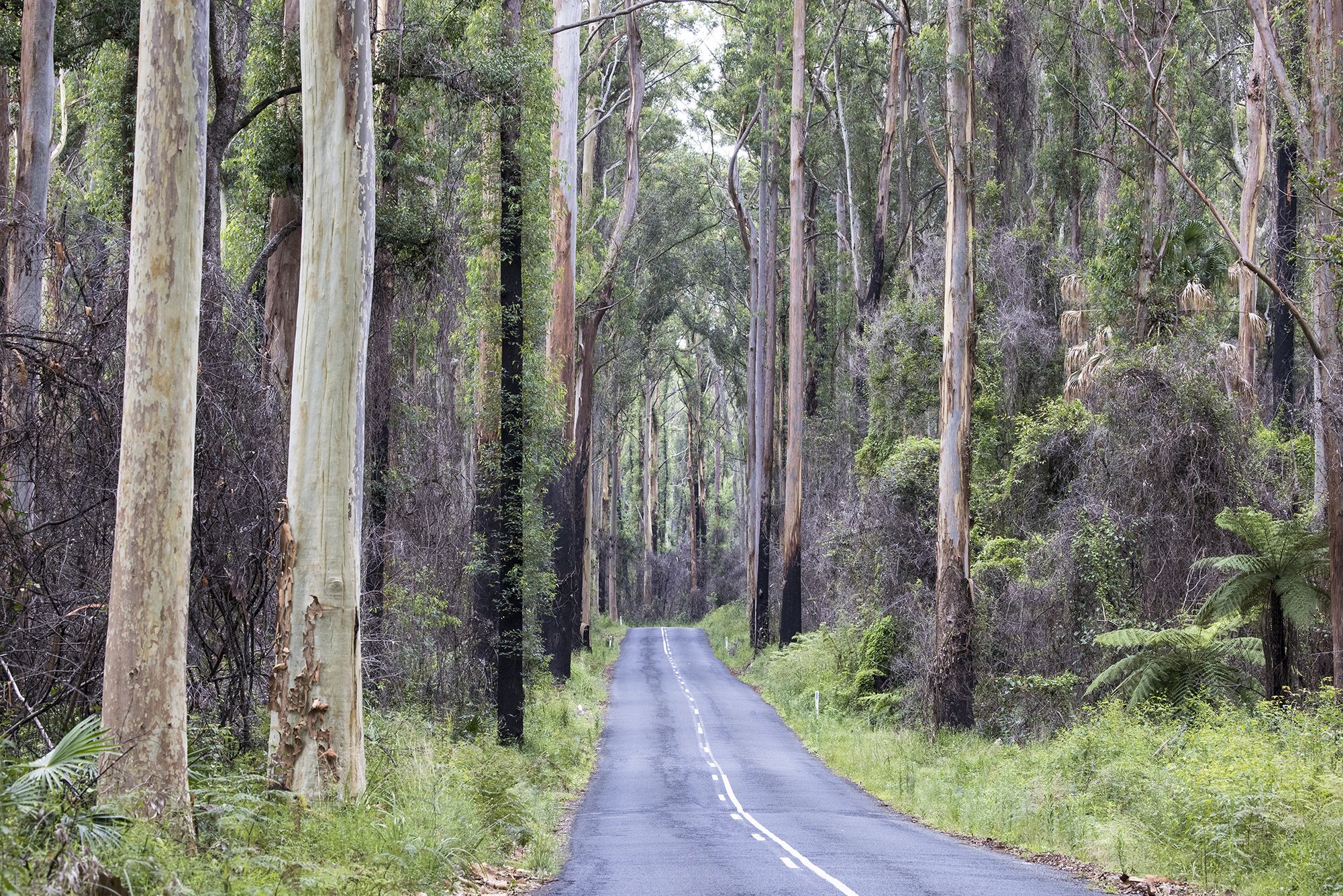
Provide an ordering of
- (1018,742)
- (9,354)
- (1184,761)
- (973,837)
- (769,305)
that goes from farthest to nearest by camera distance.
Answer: (769,305) → (1018,742) → (973,837) → (1184,761) → (9,354)

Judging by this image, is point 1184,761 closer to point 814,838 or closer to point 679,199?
point 814,838

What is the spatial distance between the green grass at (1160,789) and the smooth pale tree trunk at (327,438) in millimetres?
7185

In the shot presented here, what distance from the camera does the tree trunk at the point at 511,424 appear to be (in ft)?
58.1

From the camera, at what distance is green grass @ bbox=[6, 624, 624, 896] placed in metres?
6.59

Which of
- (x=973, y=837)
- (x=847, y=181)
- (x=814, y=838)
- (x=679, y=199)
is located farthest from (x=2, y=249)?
(x=679, y=199)

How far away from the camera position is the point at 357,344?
10.4 metres

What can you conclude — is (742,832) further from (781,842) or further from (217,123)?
(217,123)

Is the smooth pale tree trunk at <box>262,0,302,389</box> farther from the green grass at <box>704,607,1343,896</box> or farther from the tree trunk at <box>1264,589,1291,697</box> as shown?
the tree trunk at <box>1264,589,1291,697</box>

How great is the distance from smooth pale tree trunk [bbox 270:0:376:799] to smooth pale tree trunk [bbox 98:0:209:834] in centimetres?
193

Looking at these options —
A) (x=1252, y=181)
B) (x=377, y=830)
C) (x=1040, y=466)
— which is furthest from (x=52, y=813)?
(x=1252, y=181)

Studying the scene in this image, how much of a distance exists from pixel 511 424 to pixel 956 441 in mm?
7482

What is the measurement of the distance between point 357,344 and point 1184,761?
927 centimetres

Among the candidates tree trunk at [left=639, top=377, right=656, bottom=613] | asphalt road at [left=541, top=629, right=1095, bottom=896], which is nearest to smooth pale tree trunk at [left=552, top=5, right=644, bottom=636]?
asphalt road at [left=541, top=629, right=1095, bottom=896]

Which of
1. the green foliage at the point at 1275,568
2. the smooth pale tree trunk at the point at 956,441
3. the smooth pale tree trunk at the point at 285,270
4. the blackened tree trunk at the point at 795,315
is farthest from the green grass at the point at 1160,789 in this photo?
the blackened tree trunk at the point at 795,315
